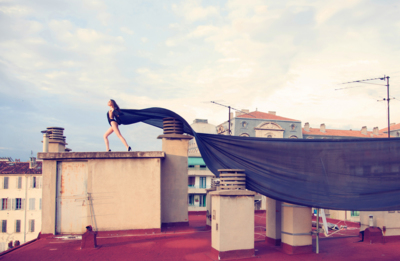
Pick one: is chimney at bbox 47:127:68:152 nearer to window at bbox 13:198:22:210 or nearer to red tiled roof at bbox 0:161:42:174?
red tiled roof at bbox 0:161:42:174

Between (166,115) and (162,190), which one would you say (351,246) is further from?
(166,115)

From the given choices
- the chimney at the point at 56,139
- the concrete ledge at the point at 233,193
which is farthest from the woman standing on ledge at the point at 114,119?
the concrete ledge at the point at 233,193

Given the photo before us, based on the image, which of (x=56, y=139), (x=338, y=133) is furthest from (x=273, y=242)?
(x=338, y=133)

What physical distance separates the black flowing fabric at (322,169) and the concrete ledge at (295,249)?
7.72ft

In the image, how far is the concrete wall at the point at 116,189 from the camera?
1852cm

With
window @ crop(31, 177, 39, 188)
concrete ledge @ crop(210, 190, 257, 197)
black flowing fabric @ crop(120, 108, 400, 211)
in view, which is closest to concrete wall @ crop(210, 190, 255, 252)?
concrete ledge @ crop(210, 190, 257, 197)

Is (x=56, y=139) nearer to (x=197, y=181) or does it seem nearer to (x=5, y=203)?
(x=197, y=181)

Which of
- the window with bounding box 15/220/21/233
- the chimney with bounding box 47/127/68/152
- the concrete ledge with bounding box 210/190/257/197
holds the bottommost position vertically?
the window with bounding box 15/220/21/233

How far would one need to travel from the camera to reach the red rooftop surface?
14320 millimetres

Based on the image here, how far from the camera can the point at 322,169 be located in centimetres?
1470

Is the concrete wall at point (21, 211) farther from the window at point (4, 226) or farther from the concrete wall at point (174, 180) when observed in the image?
the concrete wall at point (174, 180)

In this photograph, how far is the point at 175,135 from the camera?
20.8 m

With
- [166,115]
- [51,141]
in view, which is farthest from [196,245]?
[51,141]

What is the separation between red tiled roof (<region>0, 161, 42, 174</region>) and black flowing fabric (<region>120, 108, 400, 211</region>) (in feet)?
155
